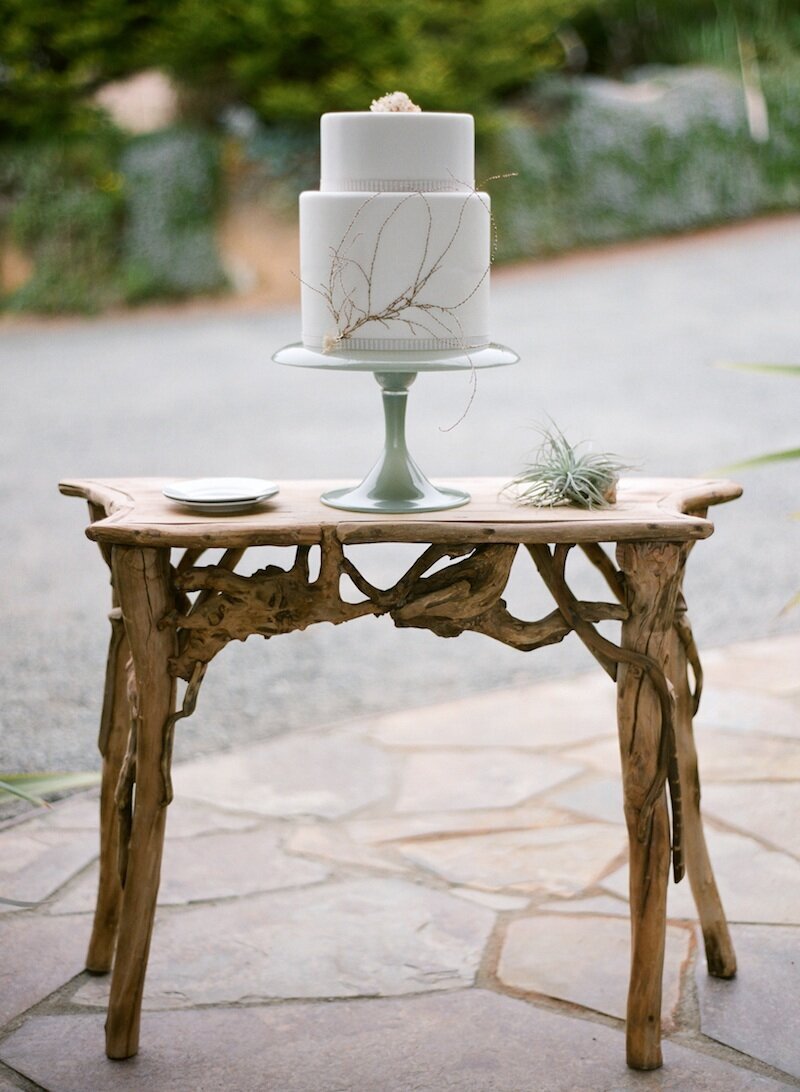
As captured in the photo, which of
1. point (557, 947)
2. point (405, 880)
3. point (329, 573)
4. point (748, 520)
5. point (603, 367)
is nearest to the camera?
point (329, 573)

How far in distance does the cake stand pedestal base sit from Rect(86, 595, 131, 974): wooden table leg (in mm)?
466

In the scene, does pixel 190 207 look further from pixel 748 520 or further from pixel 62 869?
pixel 62 869

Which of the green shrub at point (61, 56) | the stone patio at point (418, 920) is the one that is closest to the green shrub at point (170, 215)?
the green shrub at point (61, 56)

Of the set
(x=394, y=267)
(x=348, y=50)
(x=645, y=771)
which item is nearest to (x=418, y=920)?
(x=645, y=771)

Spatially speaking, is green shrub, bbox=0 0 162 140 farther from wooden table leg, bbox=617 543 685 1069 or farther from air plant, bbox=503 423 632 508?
wooden table leg, bbox=617 543 685 1069

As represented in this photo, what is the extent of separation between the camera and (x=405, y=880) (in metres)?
2.82

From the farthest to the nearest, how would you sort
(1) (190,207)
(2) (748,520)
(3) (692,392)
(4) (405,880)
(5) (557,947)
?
(1) (190,207) < (3) (692,392) < (2) (748,520) < (4) (405,880) < (5) (557,947)

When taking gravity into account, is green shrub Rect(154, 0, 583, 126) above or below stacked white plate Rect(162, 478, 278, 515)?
above

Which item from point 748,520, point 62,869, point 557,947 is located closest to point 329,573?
point 557,947

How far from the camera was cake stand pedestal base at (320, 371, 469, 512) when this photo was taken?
7.00 ft

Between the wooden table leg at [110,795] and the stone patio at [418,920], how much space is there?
0.06m

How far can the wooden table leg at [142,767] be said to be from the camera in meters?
2.04

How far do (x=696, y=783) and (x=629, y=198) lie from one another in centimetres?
896

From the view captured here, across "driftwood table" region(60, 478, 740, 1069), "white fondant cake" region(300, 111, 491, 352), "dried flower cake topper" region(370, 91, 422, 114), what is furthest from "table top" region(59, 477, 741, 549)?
"dried flower cake topper" region(370, 91, 422, 114)
